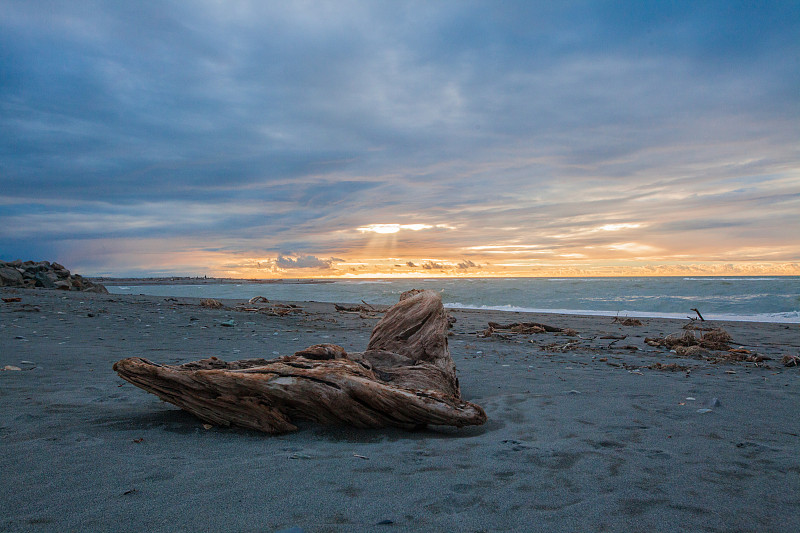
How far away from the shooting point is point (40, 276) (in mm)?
22438

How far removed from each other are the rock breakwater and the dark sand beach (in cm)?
1941

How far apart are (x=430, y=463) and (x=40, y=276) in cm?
2651

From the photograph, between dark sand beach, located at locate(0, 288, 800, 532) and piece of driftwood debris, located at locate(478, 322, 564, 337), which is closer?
dark sand beach, located at locate(0, 288, 800, 532)

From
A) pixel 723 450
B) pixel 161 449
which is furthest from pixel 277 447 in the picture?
pixel 723 450

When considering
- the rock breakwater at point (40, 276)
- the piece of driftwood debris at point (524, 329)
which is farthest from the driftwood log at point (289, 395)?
the rock breakwater at point (40, 276)

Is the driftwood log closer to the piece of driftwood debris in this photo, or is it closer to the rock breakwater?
the piece of driftwood debris

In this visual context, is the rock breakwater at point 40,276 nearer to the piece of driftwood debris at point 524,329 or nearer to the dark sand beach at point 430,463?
the dark sand beach at point 430,463

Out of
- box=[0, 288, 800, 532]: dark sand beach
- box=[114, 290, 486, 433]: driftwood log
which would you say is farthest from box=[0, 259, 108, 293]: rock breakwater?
box=[114, 290, 486, 433]: driftwood log

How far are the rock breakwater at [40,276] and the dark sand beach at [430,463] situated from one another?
19414 millimetres

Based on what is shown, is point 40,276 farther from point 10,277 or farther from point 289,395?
point 289,395

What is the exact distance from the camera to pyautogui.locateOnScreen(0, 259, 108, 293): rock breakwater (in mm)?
21125

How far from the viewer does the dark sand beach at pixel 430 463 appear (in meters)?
2.27

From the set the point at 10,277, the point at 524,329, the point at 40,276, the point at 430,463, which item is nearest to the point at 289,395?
the point at 430,463

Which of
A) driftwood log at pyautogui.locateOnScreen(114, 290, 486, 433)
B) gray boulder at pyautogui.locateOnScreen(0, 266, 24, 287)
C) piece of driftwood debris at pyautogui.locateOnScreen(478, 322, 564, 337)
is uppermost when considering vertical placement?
gray boulder at pyautogui.locateOnScreen(0, 266, 24, 287)
